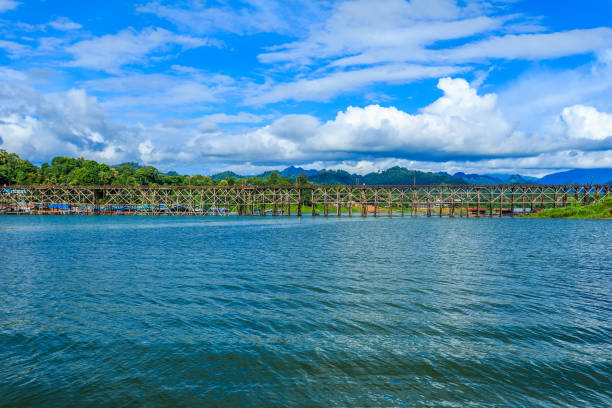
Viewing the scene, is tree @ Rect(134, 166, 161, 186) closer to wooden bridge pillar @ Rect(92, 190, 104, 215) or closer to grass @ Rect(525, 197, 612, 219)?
wooden bridge pillar @ Rect(92, 190, 104, 215)

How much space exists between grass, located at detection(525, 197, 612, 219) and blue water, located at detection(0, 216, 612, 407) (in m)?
92.4

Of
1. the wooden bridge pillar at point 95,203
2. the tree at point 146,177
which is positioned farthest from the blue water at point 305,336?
the tree at point 146,177

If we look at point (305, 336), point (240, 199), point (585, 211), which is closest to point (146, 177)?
point (240, 199)

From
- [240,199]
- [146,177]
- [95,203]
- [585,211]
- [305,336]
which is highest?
[146,177]

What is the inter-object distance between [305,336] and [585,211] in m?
119

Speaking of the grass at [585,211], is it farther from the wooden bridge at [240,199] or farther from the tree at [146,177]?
the tree at [146,177]

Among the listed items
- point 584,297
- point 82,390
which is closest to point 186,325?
point 82,390

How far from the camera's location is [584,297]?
1881 centimetres

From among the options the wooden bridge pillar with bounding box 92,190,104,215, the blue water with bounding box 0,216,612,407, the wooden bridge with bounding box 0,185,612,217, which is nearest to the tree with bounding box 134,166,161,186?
the wooden bridge with bounding box 0,185,612,217

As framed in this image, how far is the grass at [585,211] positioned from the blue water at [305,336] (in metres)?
92.4

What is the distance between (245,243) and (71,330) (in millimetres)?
30382

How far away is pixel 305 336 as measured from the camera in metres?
13.3

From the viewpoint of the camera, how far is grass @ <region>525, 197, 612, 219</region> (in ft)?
327

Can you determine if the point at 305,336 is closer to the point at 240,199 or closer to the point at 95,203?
the point at 240,199
